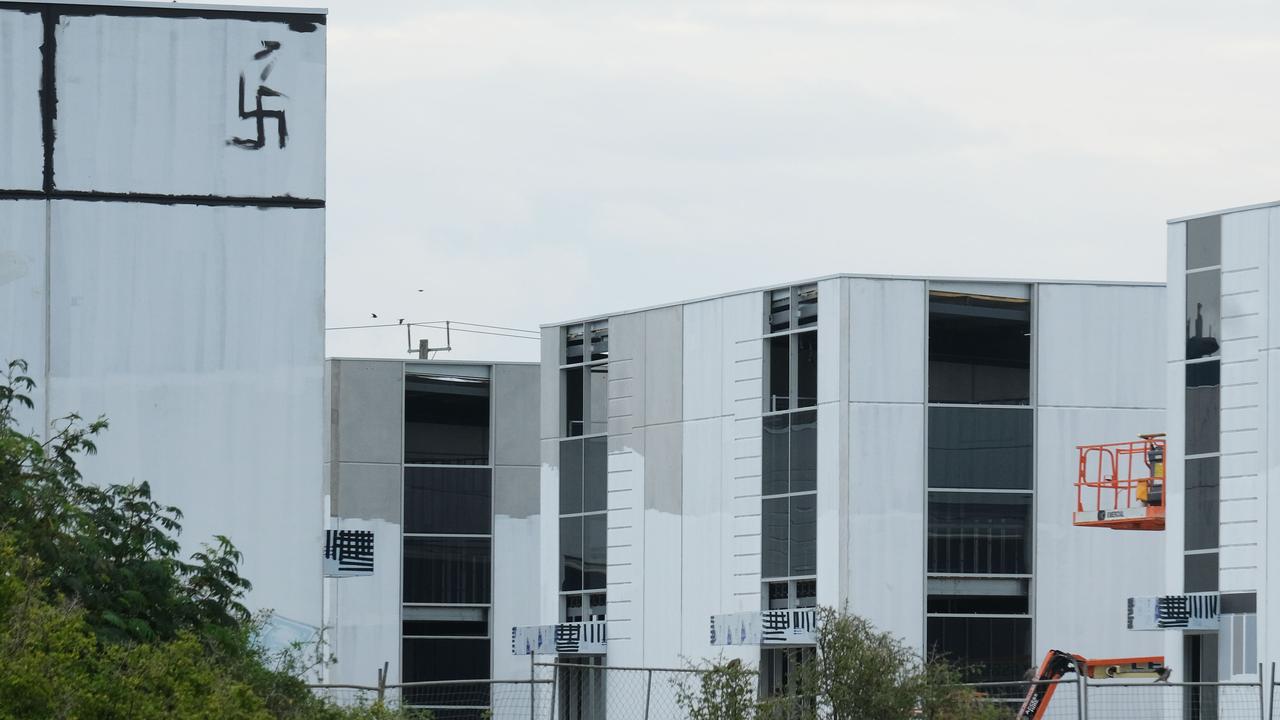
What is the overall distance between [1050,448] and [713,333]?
23.0ft

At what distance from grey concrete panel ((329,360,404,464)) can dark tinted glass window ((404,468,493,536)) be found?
2.87ft

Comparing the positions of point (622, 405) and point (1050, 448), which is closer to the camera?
point (1050, 448)

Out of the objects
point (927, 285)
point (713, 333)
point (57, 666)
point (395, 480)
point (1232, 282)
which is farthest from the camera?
point (395, 480)

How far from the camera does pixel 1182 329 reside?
118 ft

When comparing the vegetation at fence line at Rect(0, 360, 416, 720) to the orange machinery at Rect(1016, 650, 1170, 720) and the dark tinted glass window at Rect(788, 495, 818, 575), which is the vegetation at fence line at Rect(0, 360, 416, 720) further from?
the dark tinted glass window at Rect(788, 495, 818, 575)

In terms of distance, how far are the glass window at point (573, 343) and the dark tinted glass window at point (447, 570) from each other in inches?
330

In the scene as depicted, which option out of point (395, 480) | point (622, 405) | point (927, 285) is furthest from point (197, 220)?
point (395, 480)

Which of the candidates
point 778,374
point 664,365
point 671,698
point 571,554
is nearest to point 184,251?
point 671,698

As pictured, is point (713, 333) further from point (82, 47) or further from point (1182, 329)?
point (82, 47)

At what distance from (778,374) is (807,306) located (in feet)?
5.28

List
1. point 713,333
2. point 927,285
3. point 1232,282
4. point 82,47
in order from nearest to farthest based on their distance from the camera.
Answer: point 82,47
point 1232,282
point 927,285
point 713,333

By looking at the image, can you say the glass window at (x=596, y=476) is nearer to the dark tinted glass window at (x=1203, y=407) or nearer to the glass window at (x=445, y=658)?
the glass window at (x=445, y=658)

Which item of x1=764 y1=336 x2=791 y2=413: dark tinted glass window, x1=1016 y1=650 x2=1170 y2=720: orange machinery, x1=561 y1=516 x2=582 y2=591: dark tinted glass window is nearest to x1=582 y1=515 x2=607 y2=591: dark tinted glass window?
x1=561 y1=516 x2=582 y2=591: dark tinted glass window

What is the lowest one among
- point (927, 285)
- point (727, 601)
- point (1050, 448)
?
point (727, 601)
